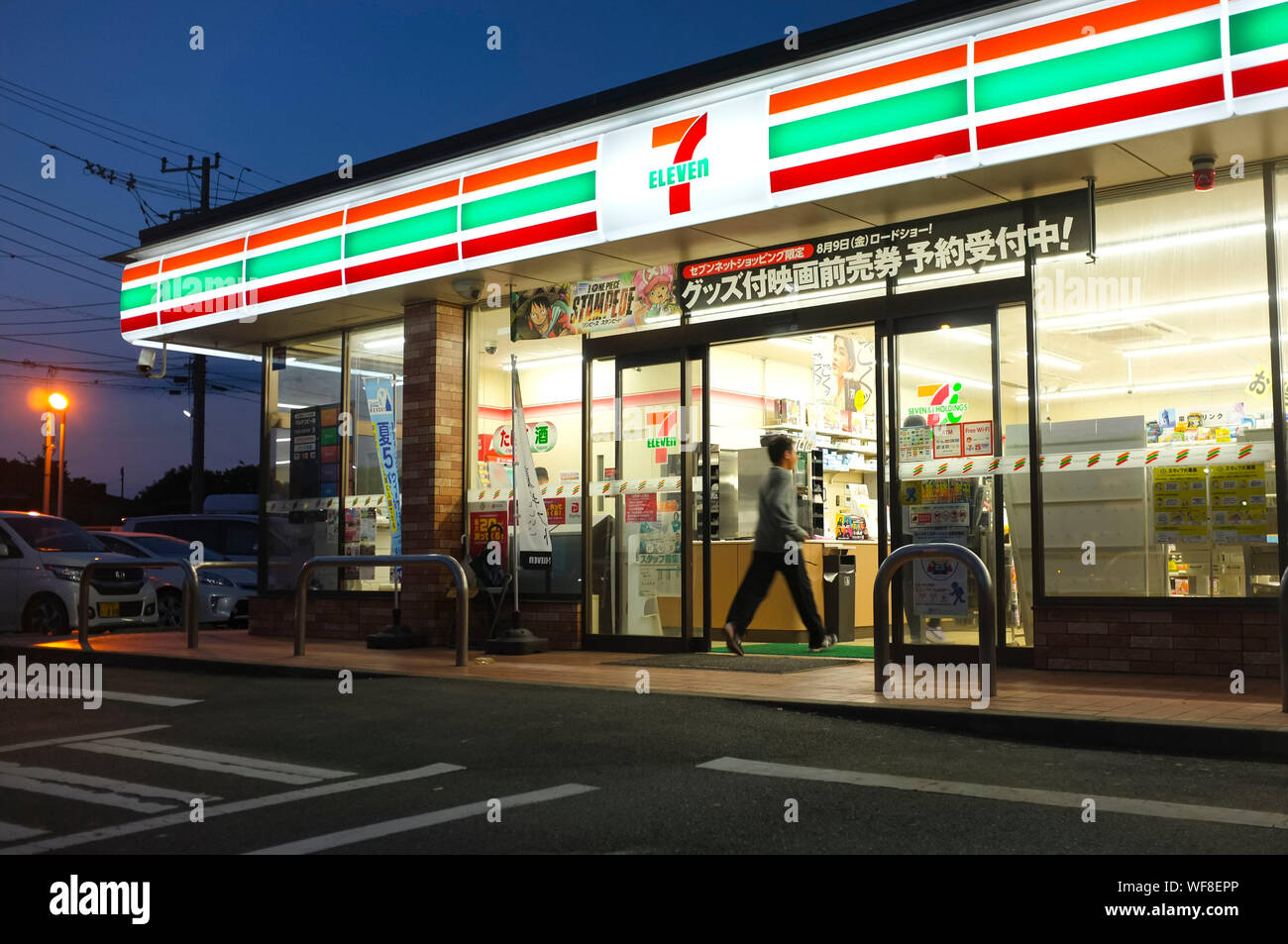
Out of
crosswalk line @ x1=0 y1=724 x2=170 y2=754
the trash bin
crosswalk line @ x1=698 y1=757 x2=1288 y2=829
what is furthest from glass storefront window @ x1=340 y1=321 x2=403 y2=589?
crosswalk line @ x1=698 y1=757 x2=1288 y2=829

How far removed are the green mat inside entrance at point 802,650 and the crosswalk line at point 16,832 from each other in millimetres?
6412

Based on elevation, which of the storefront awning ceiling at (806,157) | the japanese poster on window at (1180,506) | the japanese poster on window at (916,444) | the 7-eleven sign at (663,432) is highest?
the storefront awning ceiling at (806,157)

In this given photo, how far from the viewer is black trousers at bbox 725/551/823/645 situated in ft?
32.3

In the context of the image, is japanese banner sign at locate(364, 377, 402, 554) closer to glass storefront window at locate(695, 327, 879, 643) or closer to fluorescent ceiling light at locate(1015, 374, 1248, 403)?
glass storefront window at locate(695, 327, 879, 643)

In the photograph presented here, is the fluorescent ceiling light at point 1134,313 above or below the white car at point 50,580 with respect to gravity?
above

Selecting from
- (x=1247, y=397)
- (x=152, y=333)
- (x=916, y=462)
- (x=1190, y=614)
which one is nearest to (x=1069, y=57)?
(x=1247, y=397)

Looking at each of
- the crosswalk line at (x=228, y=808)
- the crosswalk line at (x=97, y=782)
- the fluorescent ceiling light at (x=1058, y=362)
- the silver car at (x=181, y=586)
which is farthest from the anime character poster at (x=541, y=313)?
the silver car at (x=181, y=586)

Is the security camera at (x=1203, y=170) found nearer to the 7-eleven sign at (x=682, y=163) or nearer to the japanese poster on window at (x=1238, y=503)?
the japanese poster on window at (x=1238, y=503)

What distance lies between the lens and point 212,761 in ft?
19.2

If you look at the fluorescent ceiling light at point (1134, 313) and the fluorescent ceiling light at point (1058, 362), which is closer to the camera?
the fluorescent ceiling light at point (1134, 313)

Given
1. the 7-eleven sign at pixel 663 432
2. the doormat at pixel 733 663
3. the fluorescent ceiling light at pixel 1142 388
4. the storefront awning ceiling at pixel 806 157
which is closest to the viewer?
the storefront awning ceiling at pixel 806 157

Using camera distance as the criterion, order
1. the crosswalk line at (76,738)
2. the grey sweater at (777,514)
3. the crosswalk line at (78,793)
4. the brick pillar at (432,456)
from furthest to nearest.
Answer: the brick pillar at (432,456)
the grey sweater at (777,514)
the crosswalk line at (76,738)
the crosswalk line at (78,793)

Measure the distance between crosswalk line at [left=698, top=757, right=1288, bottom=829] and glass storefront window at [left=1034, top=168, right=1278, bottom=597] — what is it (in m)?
3.70

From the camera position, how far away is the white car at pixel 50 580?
45.9 feet
